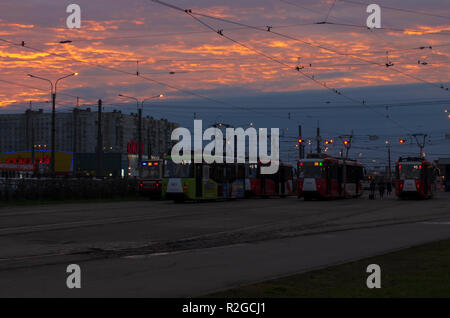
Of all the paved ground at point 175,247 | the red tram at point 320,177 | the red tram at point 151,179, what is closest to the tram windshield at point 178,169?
the red tram at point 151,179

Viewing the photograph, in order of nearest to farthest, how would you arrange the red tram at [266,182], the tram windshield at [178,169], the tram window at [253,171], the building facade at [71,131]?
the tram windshield at [178,169]
the tram window at [253,171]
the red tram at [266,182]
the building facade at [71,131]

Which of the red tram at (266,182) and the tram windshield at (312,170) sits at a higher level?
the tram windshield at (312,170)

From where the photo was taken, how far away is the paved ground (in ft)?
34.0

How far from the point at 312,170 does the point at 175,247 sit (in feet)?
109

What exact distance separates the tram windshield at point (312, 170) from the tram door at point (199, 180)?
960cm

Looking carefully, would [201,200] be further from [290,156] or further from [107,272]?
[290,156]

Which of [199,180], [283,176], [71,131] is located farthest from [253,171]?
[71,131]

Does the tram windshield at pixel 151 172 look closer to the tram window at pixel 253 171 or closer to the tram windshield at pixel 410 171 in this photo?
the tram window at pixel 253 171

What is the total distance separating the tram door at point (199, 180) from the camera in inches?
1617

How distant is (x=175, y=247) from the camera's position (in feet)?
52.1
